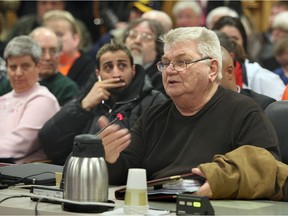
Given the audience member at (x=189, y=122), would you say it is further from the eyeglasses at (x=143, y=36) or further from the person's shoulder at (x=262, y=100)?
the eyeglasses at (x=143, y=36)

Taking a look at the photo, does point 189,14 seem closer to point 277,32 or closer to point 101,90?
point 277,32

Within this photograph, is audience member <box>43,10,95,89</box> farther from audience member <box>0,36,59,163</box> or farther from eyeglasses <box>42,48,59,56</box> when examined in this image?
audience member <box>0,36,59,163</box>

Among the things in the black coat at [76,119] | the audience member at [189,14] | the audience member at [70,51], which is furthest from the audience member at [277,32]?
the black coat at [76,119]

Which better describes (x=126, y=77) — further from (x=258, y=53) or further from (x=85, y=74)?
(x=258, y=53)

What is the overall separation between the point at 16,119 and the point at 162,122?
1.66 metres

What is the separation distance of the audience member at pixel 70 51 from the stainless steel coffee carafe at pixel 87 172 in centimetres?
335

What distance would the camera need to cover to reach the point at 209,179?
3.08 m

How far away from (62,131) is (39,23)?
10.6 feet

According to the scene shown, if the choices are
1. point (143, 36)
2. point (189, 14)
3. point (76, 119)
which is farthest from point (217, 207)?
point (189, 14)

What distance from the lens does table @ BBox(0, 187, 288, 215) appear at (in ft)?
9.55

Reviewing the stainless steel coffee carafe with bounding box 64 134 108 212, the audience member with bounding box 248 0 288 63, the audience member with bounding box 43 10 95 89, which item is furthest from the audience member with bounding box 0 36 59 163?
the audience member with bounding box 248 0 288 63

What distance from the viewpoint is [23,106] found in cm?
506

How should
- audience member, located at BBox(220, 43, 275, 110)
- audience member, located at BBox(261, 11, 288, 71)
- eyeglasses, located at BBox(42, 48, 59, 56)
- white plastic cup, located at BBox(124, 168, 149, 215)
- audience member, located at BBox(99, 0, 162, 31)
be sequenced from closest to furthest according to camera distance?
white plastic cup, located at BBox(124, 168, 149, 215), audience member, located at BBox(220, 43, 275, 110), eyeglasses, located at BBox(42, 48, 59, 56), audience member, located at BBox(261, 11, 288, 71), audience member, located at BBox(99, 0, 162, 31)

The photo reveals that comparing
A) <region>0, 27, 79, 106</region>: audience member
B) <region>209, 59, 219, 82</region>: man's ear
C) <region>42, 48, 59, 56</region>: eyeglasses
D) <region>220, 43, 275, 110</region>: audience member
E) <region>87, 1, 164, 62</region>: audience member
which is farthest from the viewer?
<region>87, 1, 164, 62</region>: audience member
